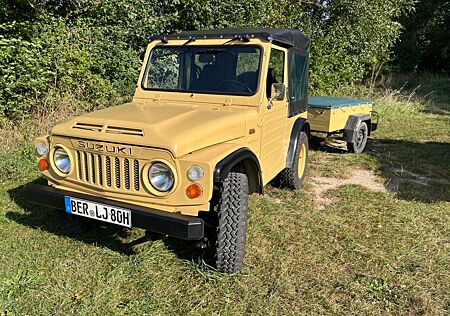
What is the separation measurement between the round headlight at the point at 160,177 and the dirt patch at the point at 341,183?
105 inches

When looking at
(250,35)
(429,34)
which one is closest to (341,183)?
(250,35)

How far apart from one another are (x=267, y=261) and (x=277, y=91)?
1.64 meters

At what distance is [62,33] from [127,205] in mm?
5672

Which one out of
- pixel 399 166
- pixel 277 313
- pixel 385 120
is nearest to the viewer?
pixel 277 313

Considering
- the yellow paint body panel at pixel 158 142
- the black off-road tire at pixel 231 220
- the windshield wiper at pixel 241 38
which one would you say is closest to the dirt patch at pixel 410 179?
A: the yellow paint body panel at pixel 158 142

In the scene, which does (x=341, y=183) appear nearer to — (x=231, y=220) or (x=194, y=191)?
(x=231, y=220)

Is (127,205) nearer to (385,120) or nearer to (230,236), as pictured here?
(230,236)

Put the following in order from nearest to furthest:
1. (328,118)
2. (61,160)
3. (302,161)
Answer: (61,160) < (302,161) < (328,118)

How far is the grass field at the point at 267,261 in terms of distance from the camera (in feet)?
9.46

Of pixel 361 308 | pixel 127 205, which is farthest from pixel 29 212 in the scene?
pixel 361 308

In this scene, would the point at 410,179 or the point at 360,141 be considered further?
the point at 360,141

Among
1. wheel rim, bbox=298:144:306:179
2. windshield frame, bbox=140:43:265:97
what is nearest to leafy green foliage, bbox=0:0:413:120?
windshield frame, bbox=140:43:265:97

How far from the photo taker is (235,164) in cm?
312

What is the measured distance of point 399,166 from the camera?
664 centimetres
